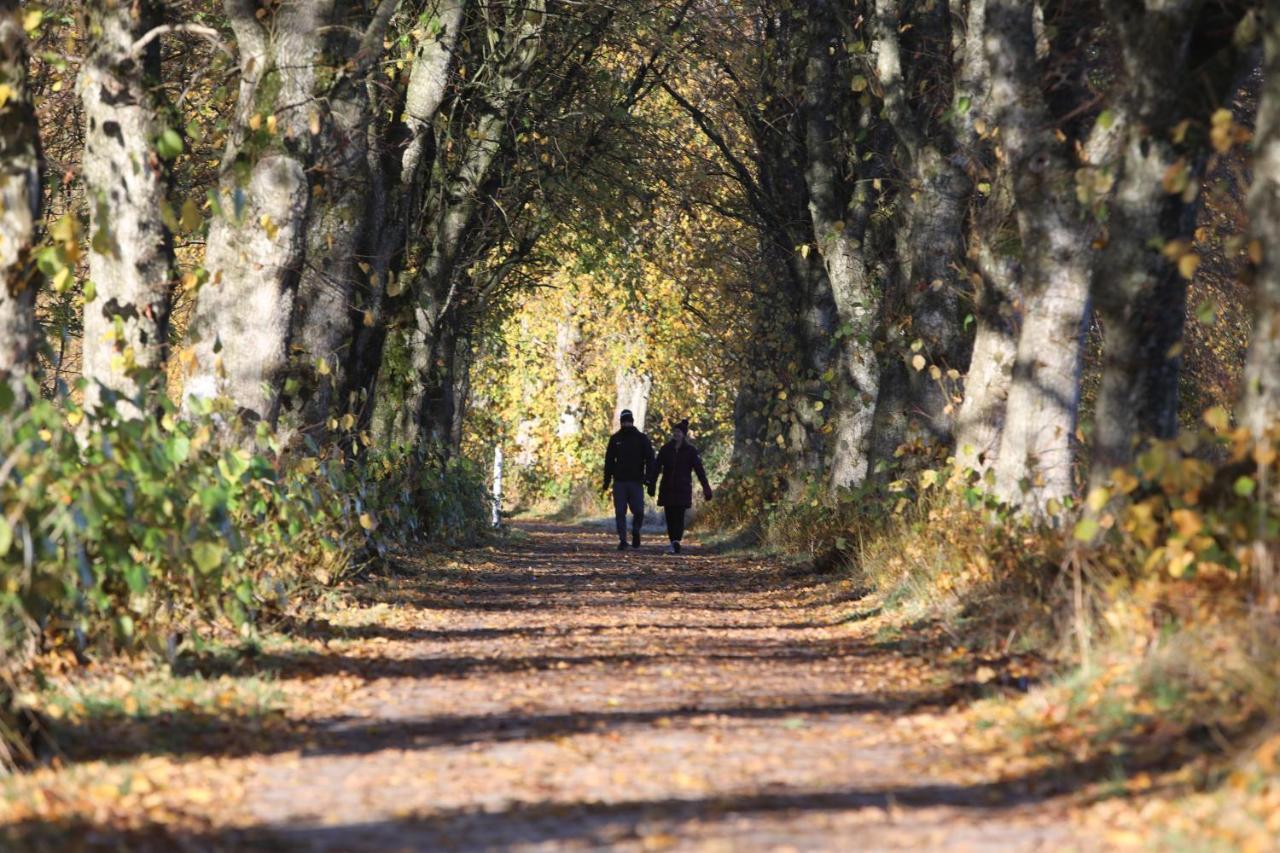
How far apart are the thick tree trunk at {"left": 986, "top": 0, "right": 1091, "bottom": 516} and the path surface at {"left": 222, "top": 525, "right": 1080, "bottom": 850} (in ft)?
6.30

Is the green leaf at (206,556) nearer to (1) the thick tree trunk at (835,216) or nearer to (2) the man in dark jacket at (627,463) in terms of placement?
(1) the thick tree trunk at (835,216)

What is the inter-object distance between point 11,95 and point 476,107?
15354 mm

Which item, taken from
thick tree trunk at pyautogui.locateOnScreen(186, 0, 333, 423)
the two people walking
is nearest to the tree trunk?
thick tree trunk at pyautogui.locateOnScreen(186, 0, 333, 423)

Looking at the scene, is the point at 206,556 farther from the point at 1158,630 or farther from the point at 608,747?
the point at 1158,630

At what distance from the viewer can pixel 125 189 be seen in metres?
10.9

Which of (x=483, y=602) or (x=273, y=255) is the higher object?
(x=273, y=255)

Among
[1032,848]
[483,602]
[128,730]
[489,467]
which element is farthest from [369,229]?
[489,467]

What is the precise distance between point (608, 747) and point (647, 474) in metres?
18.9

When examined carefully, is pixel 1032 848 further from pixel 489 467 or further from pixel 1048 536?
pixel 489 467

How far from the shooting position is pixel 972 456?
14.5m

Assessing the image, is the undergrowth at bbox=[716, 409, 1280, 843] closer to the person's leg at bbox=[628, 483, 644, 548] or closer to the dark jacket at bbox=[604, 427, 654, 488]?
the dark jacket at bbox=[604, 427, 654, 488]

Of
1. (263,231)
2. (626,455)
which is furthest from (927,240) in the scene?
(626,455)

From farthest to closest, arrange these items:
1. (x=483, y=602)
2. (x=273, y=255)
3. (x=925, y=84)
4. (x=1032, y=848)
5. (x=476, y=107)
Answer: (x=476, y=107), (x=925, y=84), (x=483, y=602), (x=273, y=255), (x=1032, y=848)

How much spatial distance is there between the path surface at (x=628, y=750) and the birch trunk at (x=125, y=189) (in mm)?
2344
